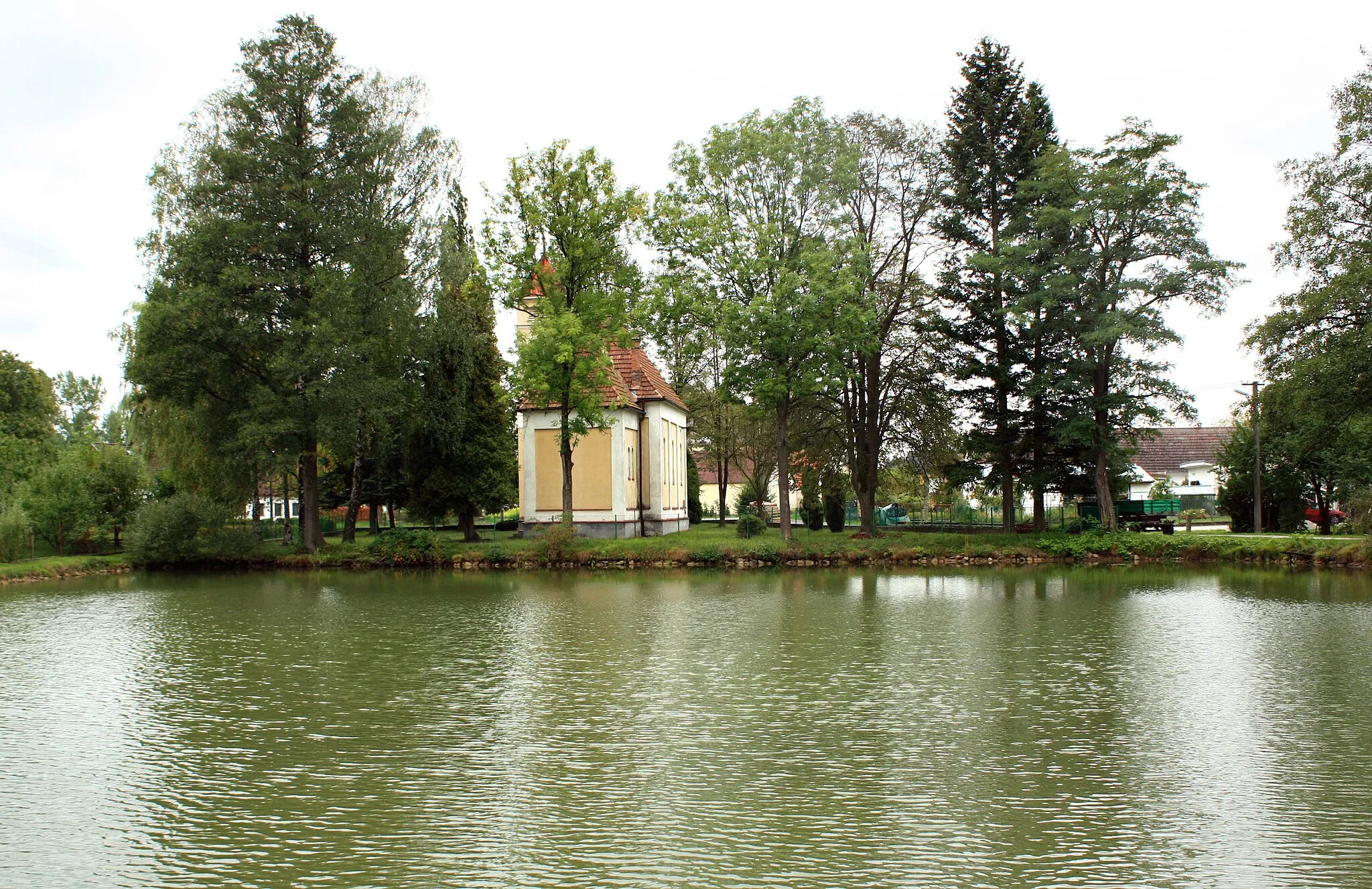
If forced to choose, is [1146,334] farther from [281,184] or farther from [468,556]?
[281,184]

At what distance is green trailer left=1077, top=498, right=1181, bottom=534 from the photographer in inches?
1373

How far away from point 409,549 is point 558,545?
16.2 feet

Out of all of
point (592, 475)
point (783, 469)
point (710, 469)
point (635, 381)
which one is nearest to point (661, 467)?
point (592, 475)

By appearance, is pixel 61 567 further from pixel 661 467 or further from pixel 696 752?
pixel 696 752

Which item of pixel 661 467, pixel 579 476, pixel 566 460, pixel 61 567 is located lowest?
pixel 61 567

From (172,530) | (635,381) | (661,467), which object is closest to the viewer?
(172,530)

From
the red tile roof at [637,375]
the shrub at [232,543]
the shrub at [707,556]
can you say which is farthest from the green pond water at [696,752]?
the red tile roof at [637,375]

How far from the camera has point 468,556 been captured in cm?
3259

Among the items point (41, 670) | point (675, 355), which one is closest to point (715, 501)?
point (675, 355)

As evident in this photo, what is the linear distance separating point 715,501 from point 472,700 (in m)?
67.7

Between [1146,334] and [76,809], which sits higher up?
[1146,334]

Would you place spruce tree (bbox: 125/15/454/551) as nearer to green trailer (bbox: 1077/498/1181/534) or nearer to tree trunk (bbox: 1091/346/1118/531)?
tree trunk (bbox: 1091/346/1118/531)

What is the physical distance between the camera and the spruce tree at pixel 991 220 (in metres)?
33.8

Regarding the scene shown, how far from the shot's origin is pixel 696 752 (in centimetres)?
897
